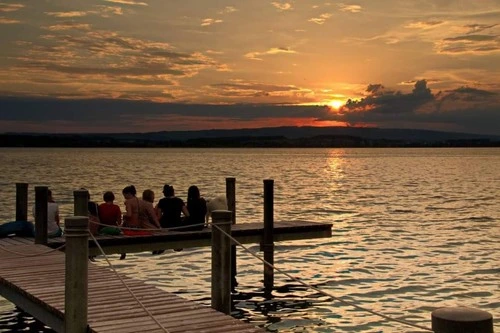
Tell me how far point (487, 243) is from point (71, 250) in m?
26.0

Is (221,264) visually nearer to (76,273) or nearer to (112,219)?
(76,273)

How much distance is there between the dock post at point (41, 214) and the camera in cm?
1605

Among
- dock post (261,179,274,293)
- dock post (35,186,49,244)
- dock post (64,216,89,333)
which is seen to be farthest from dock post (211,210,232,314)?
dock post (261,179,274,293)

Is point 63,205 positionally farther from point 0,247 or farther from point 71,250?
point 71,250

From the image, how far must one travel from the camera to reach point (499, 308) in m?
17.7

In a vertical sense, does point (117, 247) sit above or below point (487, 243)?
above

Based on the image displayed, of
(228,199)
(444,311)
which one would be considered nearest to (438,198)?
(228,199)

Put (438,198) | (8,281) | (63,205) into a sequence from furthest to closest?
(438,198)
(63,205)
(8,281)

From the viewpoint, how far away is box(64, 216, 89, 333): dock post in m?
9.01

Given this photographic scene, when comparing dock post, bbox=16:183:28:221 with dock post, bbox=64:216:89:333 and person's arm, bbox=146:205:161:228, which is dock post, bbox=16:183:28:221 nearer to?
person's arm, bbox=146:205:161:228

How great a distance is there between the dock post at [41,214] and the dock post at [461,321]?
42.5ft

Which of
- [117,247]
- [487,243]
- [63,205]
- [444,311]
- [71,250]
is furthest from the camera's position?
[63,205]

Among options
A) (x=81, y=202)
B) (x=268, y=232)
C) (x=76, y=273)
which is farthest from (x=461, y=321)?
(x=268, y=232)

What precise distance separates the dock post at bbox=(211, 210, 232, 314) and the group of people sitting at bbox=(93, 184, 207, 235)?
652 cm
